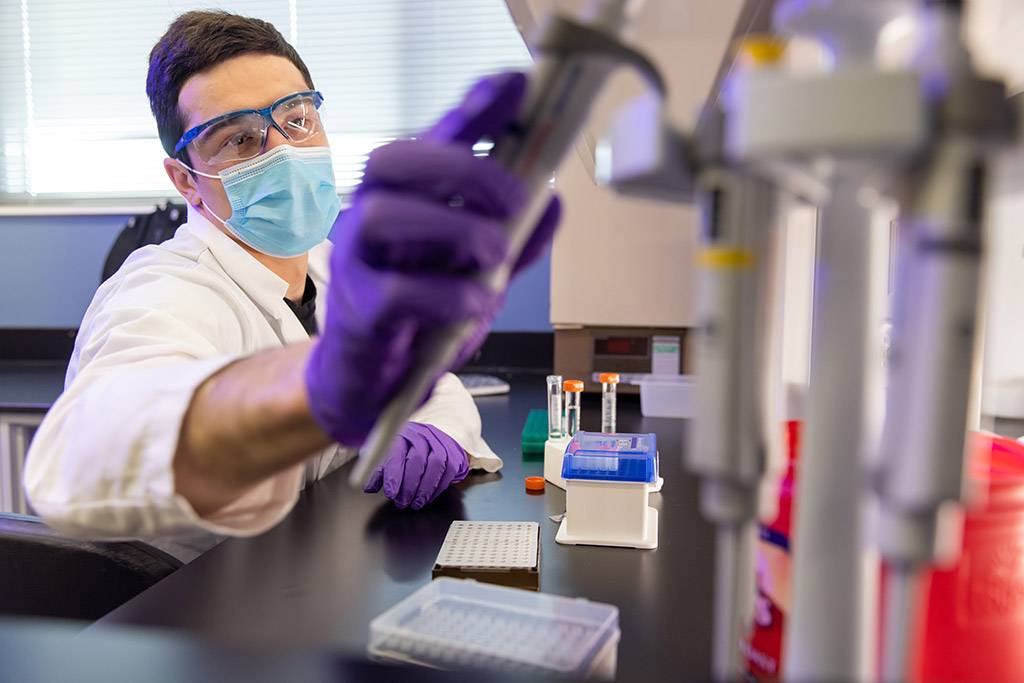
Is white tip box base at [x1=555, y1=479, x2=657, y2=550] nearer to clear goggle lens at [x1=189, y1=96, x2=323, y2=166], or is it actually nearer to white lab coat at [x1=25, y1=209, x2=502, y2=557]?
white lab coat at [x1=25, y1=209, x2=502, y2=557]

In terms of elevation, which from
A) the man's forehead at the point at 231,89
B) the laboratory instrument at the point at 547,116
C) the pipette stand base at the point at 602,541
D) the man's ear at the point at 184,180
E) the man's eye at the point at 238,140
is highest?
the man's forehead at the point at 231,89

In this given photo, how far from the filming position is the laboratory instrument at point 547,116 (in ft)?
1.08

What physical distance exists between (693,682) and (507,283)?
1.14 ft

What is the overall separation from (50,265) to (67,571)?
204cm

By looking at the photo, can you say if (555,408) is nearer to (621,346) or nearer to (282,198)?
(282,198)

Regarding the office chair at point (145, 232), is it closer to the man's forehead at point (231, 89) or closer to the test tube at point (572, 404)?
the man's forehead at point (231, 89)

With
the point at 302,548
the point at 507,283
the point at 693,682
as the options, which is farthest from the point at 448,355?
the point at 302,548

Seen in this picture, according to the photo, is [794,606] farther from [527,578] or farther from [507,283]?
[527,578]

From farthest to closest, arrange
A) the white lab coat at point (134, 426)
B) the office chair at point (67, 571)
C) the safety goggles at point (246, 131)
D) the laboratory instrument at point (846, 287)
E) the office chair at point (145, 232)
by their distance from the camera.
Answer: the office chair at point (145, 232)
the safety goggles at point (246, 131)
the office chair at point (67, 571)
the white lab coat at point (134, 426)
the laboratory instrument at point (846, 287)

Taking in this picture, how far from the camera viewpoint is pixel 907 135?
0.84ft

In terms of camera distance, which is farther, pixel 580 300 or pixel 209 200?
pixel 580 300

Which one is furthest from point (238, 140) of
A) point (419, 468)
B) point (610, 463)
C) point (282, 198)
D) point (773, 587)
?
point (773, 587)

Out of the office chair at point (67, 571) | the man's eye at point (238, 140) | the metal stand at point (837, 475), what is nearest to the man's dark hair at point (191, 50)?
the man's eye at point (238, 140)

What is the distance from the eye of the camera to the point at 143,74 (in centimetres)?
269
